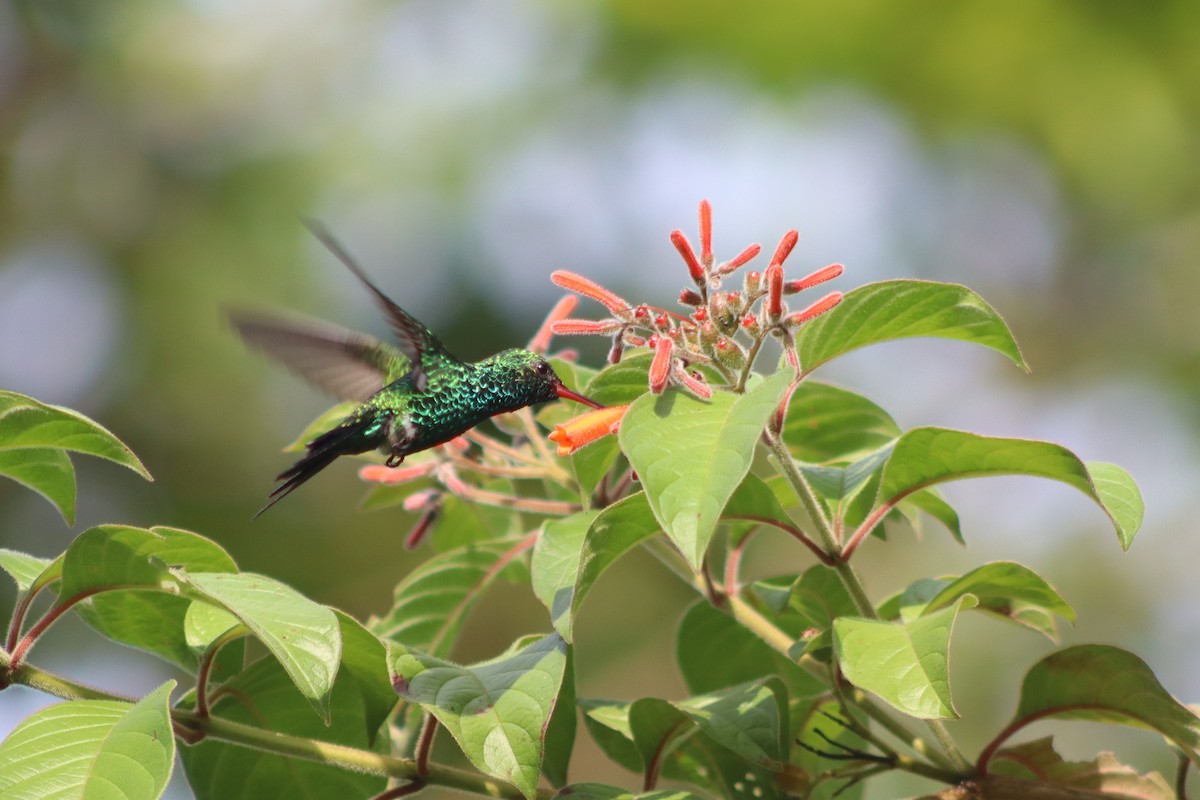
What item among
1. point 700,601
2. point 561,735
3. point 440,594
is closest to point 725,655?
point 700,601

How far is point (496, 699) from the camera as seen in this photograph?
1156 mm

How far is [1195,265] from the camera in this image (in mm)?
8438

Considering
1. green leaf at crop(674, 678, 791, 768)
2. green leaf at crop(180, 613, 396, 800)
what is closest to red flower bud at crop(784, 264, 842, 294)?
green leaf at crop(674, 678, 791, 768)

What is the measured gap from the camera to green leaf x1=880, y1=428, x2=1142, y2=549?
117 centimetres

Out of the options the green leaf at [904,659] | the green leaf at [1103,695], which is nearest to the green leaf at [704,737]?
the green leaf at [904,659]

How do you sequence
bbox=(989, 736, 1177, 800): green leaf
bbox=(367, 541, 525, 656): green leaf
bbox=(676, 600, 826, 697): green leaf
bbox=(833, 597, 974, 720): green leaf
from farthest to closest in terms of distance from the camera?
bbox=(367, 541, 525, 656): green leaf → bbox=(676, 600, 826, 697): green leaf → bbox=(989, 736, 1177, 800): green leaf → bbox=(833, 597, 974, 720): green leaf

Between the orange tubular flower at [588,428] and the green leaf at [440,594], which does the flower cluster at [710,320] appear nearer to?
the orange tubular flower at [588,428]

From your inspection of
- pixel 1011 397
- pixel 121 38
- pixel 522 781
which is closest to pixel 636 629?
pixel 1011 397

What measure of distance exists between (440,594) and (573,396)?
1.88 ft

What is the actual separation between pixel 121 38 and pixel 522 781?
12.4 meters

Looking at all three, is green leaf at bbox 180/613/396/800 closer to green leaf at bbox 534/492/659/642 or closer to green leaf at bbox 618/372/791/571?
green leaf at bbox 534/492/659/642

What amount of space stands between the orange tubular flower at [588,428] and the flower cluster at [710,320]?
82mm

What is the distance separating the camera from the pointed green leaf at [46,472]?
1.33 metres

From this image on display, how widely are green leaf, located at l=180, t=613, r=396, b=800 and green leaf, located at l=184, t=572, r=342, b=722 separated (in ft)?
0.80
